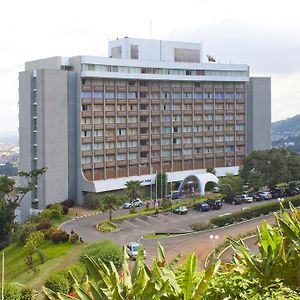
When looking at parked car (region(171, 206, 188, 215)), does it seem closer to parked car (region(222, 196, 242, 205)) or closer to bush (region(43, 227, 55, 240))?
parked car (region(222, 196, 242, 205))

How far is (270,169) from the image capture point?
6512 cm

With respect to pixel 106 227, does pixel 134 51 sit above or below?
above

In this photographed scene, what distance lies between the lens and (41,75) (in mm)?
71875

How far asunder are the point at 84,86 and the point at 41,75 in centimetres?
575

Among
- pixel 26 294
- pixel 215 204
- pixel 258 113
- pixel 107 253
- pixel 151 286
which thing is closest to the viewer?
pixel 151 286

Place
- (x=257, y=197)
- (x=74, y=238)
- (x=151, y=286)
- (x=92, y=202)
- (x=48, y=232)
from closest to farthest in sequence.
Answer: (x=151, y=286) → (x=74, y=238) → (x=48, y=232) → (x=257, y=197) → (x=92, y=202)

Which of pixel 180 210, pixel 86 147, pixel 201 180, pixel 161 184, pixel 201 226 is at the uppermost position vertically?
pixel 86 147

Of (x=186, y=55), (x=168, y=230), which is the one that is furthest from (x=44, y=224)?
(x=186, y=55)

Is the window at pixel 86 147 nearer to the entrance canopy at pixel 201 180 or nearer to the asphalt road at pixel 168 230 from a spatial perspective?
the entrance canopy at pixel 201 180

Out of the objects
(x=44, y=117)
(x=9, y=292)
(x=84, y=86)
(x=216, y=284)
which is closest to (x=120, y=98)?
(x=84, y=86)

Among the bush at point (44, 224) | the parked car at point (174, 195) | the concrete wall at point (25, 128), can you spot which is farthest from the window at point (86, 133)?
the bush at point (44, 224)

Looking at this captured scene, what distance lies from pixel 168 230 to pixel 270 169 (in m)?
19.1

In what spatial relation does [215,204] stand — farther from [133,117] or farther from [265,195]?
[133,117]

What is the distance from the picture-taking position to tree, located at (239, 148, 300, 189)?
2559 inches
